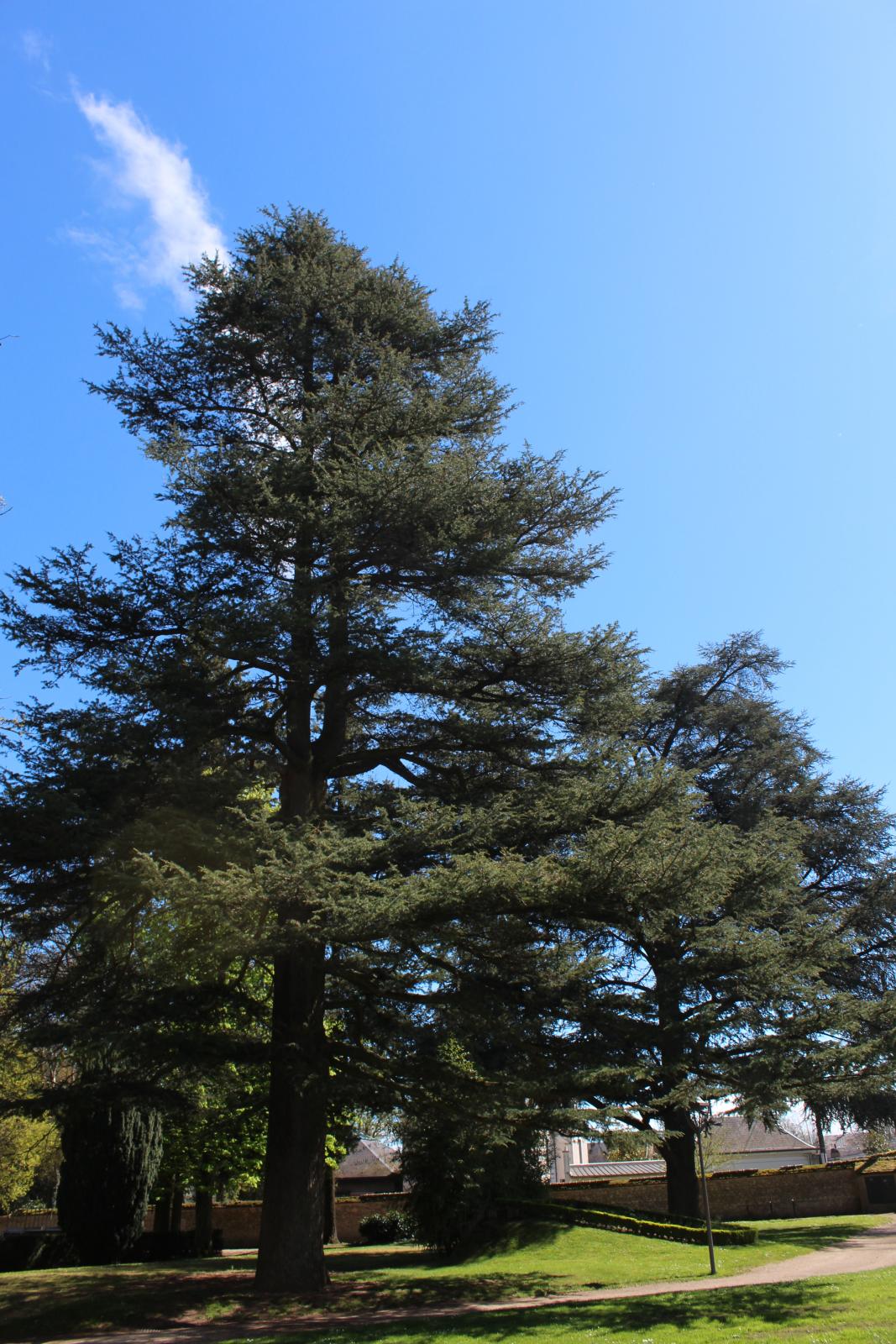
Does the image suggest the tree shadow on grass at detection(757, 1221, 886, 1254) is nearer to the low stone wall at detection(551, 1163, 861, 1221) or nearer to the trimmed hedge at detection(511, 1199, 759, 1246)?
the trimmed hedge at detection(511, 1199, 759, 1246)

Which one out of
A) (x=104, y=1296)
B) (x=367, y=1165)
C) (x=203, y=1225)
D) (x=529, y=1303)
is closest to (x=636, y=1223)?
(x=529, y=1303)

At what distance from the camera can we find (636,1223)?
70.3 feet

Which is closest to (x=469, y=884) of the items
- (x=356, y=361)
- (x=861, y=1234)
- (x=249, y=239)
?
(x=356, y=361)

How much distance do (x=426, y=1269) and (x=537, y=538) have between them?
14068 mm

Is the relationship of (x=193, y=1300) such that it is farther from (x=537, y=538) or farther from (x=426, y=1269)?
(x=537, y=538)

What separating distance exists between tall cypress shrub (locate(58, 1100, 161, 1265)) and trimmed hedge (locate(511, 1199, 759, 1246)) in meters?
8.86

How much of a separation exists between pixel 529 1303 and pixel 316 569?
11.1 metres

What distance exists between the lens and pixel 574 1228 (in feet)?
70.5

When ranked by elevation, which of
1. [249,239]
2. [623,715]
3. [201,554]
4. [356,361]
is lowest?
[623,715]

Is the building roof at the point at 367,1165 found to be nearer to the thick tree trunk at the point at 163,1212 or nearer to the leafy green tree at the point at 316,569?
the thick tree trunk at the point at 163,1212

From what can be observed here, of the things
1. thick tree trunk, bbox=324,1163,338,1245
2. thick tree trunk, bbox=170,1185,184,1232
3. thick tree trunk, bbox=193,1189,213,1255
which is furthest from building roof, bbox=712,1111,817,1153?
thick tree trunk, bbox=193,1189,213,1255

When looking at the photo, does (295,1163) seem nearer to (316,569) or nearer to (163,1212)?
(316,569)

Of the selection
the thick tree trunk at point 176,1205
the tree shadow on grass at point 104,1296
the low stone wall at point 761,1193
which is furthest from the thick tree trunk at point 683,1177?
the thick tree trunk at point 176,1205

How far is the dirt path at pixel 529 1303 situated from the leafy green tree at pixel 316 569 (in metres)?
1.93
